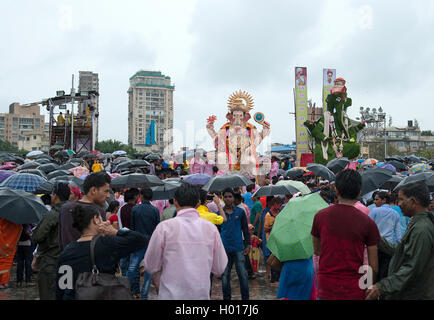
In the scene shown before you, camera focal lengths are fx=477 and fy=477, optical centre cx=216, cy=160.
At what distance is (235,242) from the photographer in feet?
21.4

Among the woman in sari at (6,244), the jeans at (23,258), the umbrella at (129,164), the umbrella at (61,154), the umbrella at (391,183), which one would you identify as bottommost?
the jeans at (23,258)

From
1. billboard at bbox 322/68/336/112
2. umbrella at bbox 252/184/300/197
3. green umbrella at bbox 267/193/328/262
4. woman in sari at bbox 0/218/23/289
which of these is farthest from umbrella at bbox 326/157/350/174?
billboard at bbox 322/68/336/112

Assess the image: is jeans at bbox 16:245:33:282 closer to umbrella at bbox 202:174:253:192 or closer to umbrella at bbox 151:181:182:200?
umbrella at bbox 151:181:182:200

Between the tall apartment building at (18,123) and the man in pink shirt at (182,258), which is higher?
the tall apartment building at (18,123)

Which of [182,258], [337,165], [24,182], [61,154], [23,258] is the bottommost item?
[23,258]

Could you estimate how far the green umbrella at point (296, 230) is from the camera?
4.71 m

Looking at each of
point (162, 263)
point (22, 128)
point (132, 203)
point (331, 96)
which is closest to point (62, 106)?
point (331, 96)

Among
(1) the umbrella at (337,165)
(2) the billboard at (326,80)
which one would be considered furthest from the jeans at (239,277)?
(2) the billboard at (326,80)

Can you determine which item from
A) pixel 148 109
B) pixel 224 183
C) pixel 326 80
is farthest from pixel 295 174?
pixel 148 109

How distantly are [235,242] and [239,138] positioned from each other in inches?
527

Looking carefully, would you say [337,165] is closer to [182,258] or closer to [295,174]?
[295,174]

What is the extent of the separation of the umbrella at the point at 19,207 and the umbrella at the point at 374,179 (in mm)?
6604

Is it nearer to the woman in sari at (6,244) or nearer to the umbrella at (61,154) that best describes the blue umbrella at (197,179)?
the woman in sari at (6,244)
